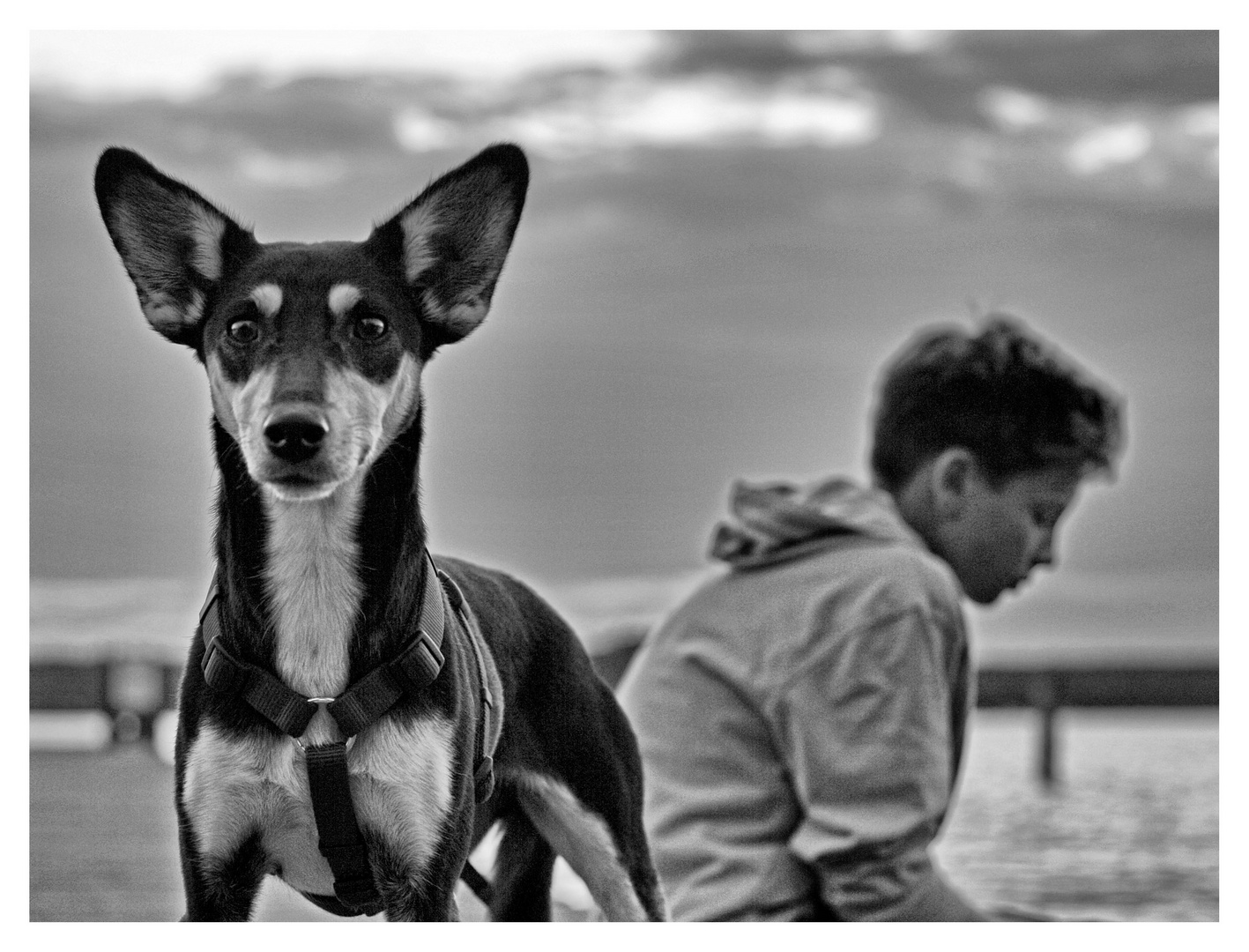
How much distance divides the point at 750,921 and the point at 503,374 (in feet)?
3.71

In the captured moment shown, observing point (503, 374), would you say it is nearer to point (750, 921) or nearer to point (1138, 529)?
point (750, 921)

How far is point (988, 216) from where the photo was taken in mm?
3043

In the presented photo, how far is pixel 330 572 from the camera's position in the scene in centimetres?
222

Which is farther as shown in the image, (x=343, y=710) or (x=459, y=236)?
(x=459, y=236)

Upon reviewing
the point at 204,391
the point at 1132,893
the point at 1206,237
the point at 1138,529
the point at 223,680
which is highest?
the point at 1206,237

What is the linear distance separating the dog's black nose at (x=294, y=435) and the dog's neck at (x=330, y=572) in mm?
170

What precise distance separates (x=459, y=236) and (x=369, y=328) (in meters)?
0.24

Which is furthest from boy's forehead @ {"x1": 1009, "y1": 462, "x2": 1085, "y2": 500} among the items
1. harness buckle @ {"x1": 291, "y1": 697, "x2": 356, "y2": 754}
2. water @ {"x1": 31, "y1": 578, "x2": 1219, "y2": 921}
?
harness buckle @ {"x1": 291, "y1": 697, "x2": 356, "y2": 754}

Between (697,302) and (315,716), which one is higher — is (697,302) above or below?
above

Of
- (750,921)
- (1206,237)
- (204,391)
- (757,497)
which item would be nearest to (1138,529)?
(1206,237)

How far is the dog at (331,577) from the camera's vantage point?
2.11 metres

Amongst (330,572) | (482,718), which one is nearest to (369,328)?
(330,572)

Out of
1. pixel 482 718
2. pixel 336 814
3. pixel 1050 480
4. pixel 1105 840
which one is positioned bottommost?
pixel 1105 840

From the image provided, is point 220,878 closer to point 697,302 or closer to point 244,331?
point 244,331
